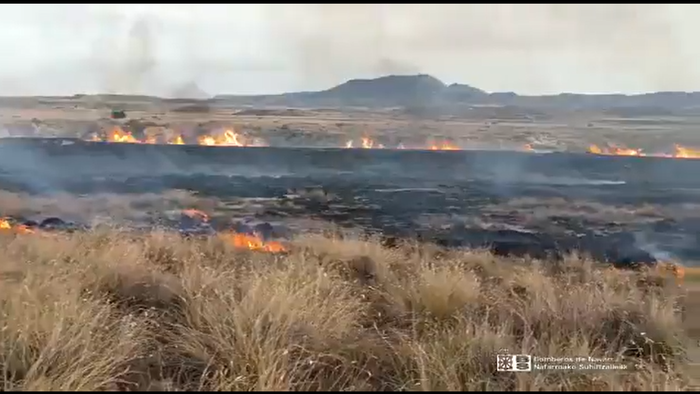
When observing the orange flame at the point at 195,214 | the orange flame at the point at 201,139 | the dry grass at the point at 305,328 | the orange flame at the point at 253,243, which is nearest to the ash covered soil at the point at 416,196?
the orange flame at the point at 195,214

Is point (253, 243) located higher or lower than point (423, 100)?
lower

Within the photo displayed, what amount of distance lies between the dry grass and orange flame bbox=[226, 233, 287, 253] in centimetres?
149

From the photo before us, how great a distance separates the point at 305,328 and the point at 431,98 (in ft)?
15.2

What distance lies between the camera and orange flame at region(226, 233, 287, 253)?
617 centimetres

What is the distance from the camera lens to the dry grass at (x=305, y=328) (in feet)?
8.46

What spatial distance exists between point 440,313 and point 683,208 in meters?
3.66

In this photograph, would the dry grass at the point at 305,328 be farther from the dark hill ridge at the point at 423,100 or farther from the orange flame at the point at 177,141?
the orange flame at the point at 177,141

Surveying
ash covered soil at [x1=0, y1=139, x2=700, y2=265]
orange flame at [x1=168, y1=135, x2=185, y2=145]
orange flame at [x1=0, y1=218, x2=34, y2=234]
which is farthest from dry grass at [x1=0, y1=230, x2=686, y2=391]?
orange flame at [x1=168, y1=135, x2=185, y2=145]

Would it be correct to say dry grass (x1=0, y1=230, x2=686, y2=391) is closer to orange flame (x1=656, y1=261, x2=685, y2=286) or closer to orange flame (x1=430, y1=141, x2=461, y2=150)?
orange flame (x1=656, y1=261, x2=685, y2=286)

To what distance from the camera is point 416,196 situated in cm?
780

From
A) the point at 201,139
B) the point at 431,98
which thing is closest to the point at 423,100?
the point at 431,98

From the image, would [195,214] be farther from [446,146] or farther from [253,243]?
[446,146]

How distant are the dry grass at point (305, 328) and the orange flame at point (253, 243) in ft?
4.90

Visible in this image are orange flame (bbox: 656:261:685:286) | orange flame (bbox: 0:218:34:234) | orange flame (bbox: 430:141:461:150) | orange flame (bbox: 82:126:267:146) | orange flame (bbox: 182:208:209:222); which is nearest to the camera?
orange flame (bbox: 656:261:685:286)
